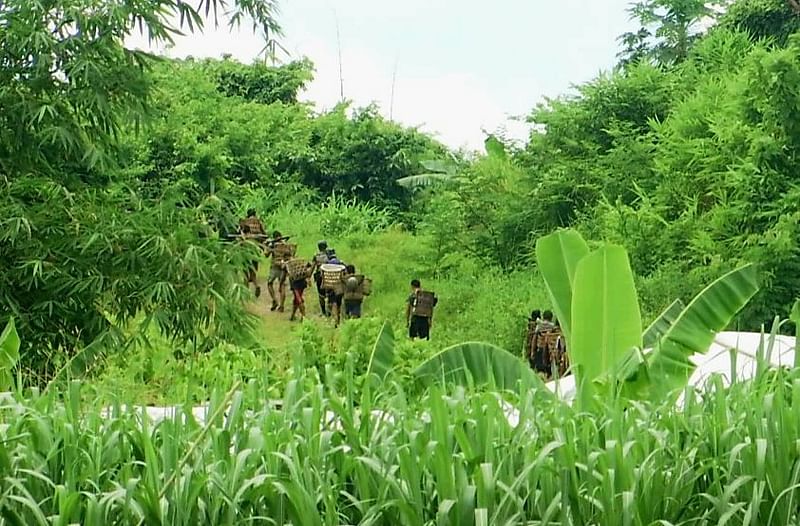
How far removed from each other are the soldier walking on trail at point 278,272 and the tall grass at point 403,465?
21.8 feet

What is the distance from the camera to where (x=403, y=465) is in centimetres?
126

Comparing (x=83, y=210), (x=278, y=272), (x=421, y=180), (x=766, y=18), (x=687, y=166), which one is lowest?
(x=278, y=272)

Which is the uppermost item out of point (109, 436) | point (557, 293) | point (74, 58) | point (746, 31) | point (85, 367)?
point (746, 31)

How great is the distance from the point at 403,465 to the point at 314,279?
6.68 meters

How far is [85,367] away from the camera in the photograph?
299 cm

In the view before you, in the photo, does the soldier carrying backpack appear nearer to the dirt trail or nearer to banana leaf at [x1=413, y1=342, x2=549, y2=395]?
the dirt trail

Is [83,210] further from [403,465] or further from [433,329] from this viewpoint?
[433,329]

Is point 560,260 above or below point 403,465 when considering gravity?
above

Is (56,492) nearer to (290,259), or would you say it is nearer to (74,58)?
(74,58)

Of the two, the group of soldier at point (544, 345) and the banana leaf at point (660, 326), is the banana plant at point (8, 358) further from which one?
the group of soldier at point (544, 345)

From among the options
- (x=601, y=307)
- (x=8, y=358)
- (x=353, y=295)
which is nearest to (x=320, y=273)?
(x=353, y=295)

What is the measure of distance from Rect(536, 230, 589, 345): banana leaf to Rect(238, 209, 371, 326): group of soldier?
449cm

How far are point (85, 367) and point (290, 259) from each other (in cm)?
514

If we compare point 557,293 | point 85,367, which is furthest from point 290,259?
point 557,293
